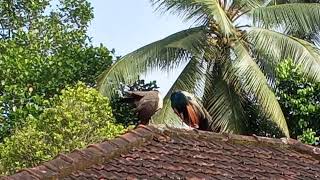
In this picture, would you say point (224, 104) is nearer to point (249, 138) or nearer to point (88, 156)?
point (249, 138)

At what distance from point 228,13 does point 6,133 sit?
18.0 feet

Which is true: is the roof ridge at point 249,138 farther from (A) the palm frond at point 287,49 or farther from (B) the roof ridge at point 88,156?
(A) the palm frond at point 287,49

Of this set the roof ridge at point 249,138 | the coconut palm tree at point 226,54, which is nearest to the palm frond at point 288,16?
the coconut palm tree at point 226,54

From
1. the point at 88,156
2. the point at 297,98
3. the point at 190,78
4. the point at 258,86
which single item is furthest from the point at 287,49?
the point at 88,156

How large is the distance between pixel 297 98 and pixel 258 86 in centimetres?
118

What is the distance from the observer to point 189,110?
7.79m

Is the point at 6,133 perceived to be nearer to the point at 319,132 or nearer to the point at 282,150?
the point at 319,132

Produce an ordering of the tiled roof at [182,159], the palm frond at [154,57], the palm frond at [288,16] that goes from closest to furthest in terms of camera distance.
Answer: the tiled roof at [182,159] < the palm frond at [154,57] < the palm frond at [288,16]

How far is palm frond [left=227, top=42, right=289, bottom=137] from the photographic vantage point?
53.7 feet

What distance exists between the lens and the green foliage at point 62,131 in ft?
51.5

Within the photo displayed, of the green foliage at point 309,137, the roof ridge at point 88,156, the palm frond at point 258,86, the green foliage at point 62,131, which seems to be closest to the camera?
the roof ridge at point 88,156

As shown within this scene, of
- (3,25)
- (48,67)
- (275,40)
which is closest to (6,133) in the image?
(48,67)

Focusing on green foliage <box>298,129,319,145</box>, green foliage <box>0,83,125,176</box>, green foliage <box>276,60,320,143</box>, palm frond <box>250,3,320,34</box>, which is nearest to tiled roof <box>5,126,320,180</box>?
green foliage <box>0,83,125,176</box>

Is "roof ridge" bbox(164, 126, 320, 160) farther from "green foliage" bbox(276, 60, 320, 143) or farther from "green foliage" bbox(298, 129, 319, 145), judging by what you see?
"green foliage" bbox(276, 60, 320, 143)
